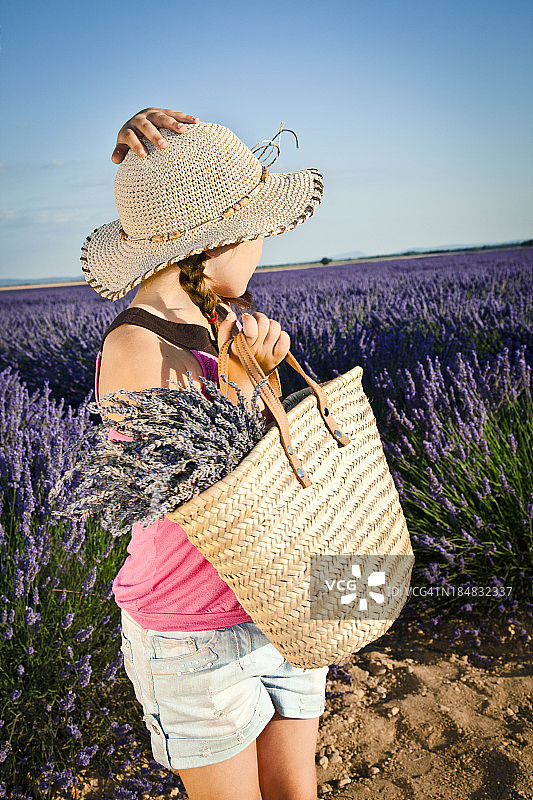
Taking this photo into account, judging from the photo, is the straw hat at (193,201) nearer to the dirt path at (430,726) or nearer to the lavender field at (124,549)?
the lavender field at (124,549)

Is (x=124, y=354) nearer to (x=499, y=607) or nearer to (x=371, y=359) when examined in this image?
(x=499, y=607)

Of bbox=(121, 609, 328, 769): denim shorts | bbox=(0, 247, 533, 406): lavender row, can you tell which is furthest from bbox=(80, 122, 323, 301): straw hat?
bbox=(0, 247, 533, 406): lavender row

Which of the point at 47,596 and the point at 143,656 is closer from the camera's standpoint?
the point at 143,656

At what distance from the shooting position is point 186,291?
127 centimetres

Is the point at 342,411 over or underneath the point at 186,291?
underneath

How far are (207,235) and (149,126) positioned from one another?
229 millimetres

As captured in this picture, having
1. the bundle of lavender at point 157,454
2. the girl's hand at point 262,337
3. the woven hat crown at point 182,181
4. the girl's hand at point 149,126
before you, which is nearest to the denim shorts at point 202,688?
the bundle of lavender at point 157,454

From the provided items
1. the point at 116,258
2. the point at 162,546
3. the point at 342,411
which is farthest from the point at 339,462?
the point at 116,258

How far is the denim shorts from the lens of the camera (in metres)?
1.13

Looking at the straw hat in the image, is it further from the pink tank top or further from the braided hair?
the pink tank top

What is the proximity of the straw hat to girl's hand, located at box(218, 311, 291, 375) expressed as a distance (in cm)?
18

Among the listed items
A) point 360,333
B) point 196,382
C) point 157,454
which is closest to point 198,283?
point 196,382

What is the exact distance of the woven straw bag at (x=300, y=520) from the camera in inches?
35.3

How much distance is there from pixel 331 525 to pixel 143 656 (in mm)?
477
